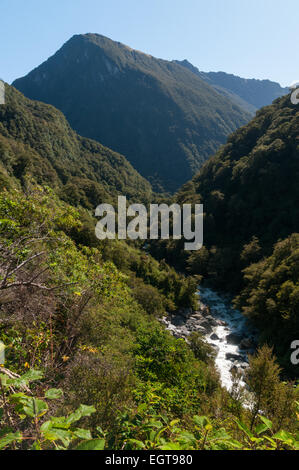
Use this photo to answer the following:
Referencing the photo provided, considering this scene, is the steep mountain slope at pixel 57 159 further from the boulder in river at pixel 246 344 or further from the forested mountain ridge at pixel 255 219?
the boulder in river at pixel 246 344

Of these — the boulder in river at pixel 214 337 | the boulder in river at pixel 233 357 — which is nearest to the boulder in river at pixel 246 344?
the boulder in river at pixel 233 357

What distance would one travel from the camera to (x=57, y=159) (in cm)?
8619

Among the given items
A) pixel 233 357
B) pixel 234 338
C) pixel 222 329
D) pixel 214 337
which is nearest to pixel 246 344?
pixel 234 338

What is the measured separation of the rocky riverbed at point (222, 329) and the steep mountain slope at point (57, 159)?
108ft

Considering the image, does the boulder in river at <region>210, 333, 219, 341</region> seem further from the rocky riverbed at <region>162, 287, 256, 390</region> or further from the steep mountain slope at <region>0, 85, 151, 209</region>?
the steep mountain slope at <region>0, 85, 151, 209</region>

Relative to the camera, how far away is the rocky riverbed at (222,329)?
72.1ft

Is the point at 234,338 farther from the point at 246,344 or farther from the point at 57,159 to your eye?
the point at 57,159

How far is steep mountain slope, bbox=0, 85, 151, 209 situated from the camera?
2238 inches

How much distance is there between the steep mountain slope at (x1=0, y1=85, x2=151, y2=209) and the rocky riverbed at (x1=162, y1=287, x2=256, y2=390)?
32789 mm

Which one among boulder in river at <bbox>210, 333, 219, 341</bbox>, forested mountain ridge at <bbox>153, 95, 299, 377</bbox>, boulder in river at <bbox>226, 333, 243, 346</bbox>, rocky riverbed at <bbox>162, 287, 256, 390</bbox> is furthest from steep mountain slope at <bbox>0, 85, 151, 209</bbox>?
boulder in river at <bbox>226, 333, 243, 346</bbox>

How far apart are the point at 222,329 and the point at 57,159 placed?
77872 mm

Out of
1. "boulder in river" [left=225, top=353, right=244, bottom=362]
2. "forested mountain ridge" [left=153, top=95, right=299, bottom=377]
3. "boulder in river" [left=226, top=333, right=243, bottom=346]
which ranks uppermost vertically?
"forested mountain ridge" [left=153, top=95, right=299, bottom=377]
